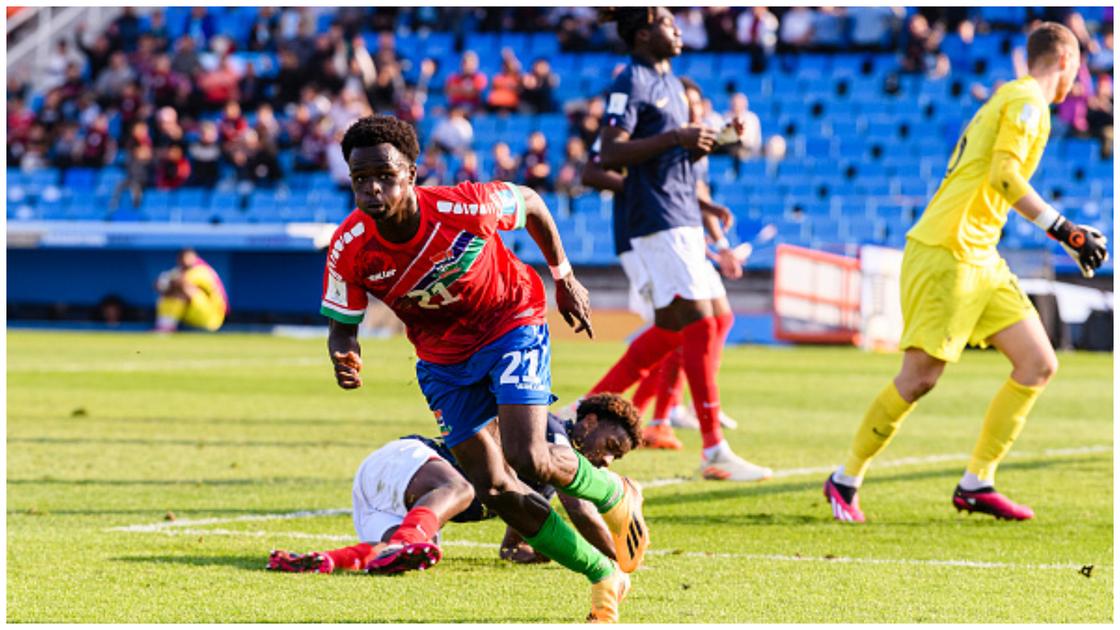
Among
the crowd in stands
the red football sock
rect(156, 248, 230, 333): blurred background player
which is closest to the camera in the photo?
the red football sock

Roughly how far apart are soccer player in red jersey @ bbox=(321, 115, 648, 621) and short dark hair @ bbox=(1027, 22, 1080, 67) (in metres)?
2.99

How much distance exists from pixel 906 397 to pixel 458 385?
2755mm

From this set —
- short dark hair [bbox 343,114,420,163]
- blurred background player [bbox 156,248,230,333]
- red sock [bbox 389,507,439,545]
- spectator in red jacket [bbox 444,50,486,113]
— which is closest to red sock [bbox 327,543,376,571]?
red sock [bbox 389,507,439,545]

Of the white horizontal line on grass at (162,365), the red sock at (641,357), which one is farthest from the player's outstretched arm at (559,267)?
the white horizontal line on grass at (162,365)

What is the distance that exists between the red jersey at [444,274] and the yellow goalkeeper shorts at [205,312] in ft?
75.1

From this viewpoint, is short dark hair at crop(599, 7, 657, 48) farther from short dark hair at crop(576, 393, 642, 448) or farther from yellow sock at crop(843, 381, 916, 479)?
short dark hair at crop(576, 393, 642, 448)

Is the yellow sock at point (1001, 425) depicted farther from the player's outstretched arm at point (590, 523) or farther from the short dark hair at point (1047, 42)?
the player's outstretched arm at point (590, 523)

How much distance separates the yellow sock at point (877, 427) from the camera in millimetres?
7816

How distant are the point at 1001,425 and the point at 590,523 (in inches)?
99.0

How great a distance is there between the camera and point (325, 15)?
3431 cm

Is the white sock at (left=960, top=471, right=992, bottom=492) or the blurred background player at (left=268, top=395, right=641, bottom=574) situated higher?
the blurred background player at (left=268, top=395, right=641, bottom=574)

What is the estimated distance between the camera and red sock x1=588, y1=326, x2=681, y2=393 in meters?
9.91

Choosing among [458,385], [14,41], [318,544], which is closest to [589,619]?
[458,385]

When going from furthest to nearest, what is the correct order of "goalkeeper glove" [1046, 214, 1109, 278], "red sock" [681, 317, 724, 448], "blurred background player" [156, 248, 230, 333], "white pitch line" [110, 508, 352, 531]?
"blurred background player" [156, 248, 230, 333] → "red sock" [681, 317, 724, 448] → "white pitch line" [110, 508, 352, 531] → "goalkeeper glove" [1046, 214, 1109, 278]
